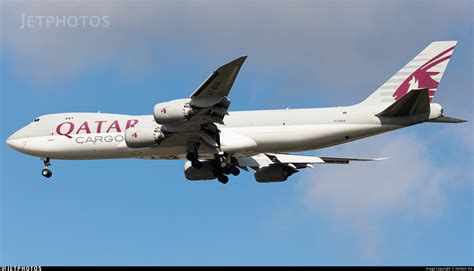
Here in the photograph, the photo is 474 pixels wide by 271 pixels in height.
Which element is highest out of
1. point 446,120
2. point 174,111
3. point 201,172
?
point 174,111

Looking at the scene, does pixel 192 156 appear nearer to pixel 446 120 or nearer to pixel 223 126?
pixel 223 126

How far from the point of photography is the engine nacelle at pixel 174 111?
43.1m

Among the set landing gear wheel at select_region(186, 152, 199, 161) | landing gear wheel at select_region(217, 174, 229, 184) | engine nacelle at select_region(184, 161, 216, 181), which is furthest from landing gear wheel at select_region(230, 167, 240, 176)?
landing gear wheel at select_region(186, 152, 199, 161)

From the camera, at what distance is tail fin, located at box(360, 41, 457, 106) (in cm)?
4600

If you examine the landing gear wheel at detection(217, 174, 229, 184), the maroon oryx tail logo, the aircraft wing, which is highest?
the maroon oryx tail logo

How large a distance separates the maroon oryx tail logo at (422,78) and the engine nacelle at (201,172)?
32.8ft

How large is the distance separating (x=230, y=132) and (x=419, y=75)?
9409 mm

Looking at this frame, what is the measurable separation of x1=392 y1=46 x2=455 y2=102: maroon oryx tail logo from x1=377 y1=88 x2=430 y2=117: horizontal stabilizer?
2622 millimetres

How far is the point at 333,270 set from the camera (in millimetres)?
31719

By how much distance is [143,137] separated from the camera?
45.3 metres

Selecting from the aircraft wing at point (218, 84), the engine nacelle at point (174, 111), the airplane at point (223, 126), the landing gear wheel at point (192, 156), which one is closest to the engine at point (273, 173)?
the airplane at point (223, 126)

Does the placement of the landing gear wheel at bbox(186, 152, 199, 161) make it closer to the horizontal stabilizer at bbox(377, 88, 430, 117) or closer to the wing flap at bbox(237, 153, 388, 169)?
the wing flap at bbox(237, 153, 388, 169)

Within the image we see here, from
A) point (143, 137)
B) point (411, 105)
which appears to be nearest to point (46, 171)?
point (143, 137)

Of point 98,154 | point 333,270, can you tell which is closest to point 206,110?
point 98,154
